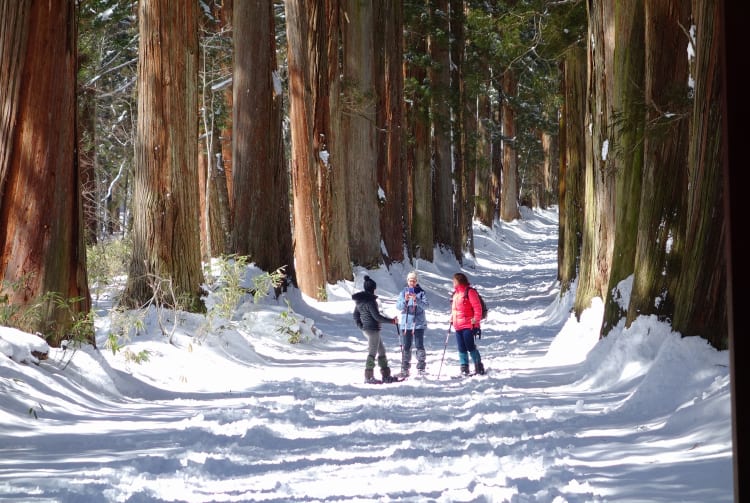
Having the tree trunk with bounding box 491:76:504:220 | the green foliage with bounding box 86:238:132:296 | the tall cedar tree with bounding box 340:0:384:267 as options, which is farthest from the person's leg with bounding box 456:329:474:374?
the tree trunk with bounding box 491:76:504:220

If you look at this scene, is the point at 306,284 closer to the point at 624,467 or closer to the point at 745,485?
the point at 624,467

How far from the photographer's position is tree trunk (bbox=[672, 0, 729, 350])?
8141 mm

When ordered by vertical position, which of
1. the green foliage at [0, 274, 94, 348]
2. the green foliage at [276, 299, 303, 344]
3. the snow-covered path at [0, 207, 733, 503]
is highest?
the green foliage at [0, 274, 94, 348]

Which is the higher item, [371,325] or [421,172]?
[421,172]

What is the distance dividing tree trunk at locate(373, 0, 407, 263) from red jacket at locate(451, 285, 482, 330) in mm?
13413

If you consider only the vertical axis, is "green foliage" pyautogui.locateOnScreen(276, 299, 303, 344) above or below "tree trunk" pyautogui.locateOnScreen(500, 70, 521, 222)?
below

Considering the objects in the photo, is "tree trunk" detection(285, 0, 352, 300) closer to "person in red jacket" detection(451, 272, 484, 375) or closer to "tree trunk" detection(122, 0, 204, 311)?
"tree trunk" detection(122, 0, 204, 311)

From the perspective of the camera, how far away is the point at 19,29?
31.0ft

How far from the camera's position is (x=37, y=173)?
9.60m

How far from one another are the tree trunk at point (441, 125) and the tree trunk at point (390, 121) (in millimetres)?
2614

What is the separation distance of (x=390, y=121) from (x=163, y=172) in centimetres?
1488

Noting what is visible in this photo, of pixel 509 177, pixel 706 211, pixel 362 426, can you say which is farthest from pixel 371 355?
pixel 509 177

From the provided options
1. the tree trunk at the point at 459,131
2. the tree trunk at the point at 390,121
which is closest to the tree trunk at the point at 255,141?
the tree trunk at the point at 390,121

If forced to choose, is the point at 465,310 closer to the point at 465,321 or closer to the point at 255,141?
the point at 465,321
